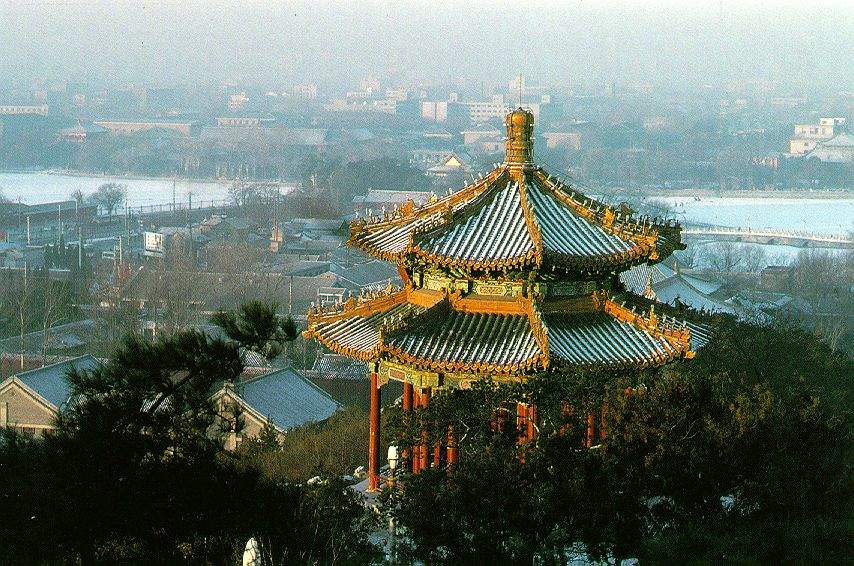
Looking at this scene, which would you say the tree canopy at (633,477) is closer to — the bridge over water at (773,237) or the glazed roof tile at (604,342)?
the glazed roof tile at (604,342)

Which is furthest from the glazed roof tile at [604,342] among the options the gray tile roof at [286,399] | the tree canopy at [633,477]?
the gray tile roof at [286,399]

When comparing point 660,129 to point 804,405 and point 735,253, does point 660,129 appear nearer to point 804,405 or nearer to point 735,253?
point 735,253

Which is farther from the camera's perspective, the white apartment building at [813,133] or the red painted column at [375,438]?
the white apartment building at [813,133]

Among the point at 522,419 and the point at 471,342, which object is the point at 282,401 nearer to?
the point at 471,342

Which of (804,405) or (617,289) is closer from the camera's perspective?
(804,405)

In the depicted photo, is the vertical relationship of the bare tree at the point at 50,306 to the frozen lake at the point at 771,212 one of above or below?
above

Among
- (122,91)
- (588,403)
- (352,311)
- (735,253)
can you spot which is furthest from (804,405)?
(122,91)

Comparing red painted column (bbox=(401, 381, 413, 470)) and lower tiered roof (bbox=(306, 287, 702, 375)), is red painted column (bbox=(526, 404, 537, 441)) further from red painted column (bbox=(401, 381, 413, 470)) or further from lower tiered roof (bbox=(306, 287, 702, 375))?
red painted column (bbox=(401, 381, 413, 470))
